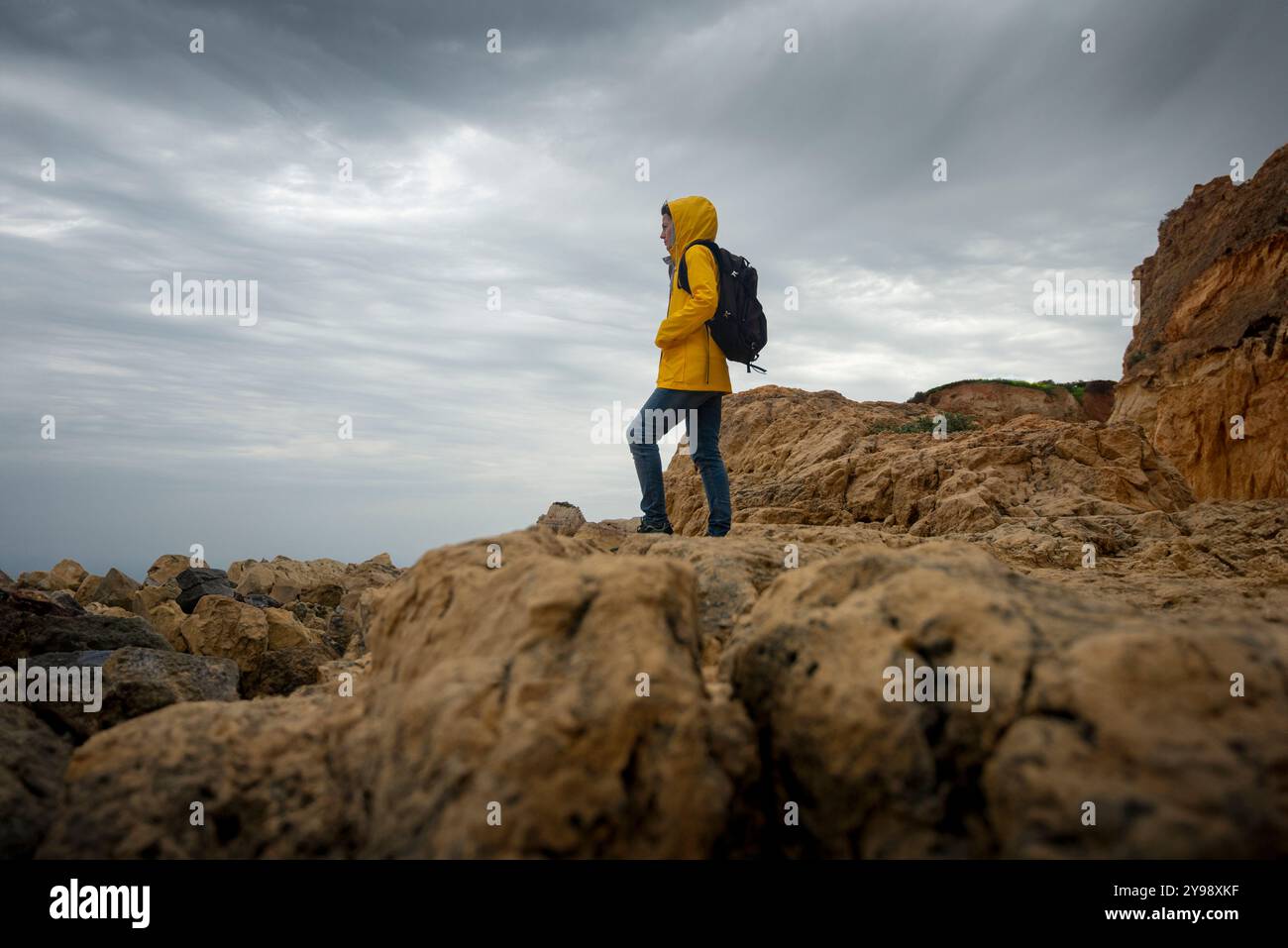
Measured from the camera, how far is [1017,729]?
243 centimetres

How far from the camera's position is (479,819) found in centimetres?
239

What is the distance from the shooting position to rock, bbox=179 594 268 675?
10273 mm

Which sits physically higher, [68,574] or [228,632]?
[68,574]

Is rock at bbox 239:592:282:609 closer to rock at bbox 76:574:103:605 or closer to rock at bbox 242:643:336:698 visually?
rock at bbox 76:574:103:605

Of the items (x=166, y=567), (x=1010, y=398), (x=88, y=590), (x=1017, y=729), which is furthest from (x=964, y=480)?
(x=1010, y=398)

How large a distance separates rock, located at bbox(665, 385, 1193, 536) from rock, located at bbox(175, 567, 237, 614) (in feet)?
32.2

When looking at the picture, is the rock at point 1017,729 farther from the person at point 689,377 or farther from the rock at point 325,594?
the rock at point 325,594

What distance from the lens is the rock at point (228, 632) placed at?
1027cm

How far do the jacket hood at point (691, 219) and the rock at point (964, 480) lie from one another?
5747 mm

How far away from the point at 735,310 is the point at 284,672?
6.68 meters

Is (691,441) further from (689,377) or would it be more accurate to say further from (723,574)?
(723,574)
